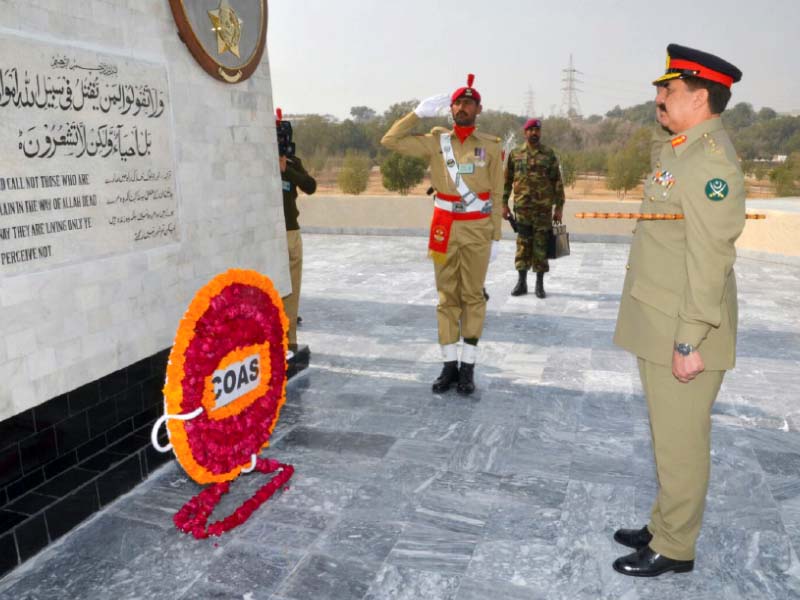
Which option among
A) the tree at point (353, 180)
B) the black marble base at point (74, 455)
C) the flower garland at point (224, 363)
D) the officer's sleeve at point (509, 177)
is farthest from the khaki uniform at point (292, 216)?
the tree at point (353, 180)

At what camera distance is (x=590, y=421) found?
409cm

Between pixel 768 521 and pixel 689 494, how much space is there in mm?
791

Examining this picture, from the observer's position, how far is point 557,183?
23.8 ft

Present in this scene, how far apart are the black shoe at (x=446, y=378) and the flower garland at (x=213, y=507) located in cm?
154

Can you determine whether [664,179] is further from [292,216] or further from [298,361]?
[292,216]

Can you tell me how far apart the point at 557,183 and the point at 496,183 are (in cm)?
284

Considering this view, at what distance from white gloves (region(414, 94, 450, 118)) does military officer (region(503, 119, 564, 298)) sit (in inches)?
105

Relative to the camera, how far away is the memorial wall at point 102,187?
273cm

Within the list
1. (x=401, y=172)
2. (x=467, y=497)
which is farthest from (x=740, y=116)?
(x=467, y=497)

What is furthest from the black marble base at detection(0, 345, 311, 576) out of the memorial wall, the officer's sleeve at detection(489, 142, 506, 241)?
the officer's sleeve at detection(489, 142, 506, 241)

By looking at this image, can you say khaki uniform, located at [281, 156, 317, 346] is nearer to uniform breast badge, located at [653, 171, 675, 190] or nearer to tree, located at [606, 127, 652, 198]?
uniform breast badge, located at [653, 171, 675, 190]

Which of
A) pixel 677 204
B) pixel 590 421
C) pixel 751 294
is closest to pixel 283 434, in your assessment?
pixel 590 421

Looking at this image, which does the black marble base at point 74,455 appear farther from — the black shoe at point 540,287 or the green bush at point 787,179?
the green bush at point 787,179

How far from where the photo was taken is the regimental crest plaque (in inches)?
144
